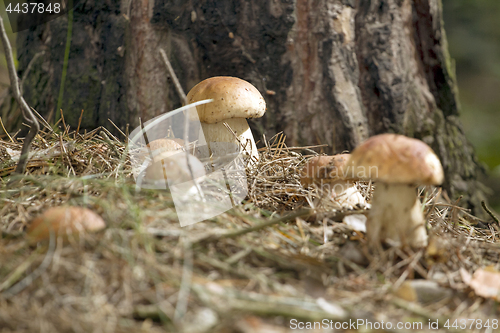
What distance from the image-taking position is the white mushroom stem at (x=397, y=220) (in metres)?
1.45

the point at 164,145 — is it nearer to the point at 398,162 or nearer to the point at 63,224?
the point at 63,224

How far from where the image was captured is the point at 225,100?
219 centimetres

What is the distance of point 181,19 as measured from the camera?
282 cm

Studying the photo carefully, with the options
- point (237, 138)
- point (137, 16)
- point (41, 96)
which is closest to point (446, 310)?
point (237, 138)

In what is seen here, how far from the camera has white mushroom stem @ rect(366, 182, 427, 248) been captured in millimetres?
1446

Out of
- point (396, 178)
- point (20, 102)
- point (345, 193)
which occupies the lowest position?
point (345, 193)

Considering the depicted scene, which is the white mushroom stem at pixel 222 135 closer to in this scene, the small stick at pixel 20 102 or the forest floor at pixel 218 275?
the forest floor at pixel 218 275

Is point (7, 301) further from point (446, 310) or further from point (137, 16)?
point (137, 16)

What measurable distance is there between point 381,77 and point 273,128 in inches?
37.4

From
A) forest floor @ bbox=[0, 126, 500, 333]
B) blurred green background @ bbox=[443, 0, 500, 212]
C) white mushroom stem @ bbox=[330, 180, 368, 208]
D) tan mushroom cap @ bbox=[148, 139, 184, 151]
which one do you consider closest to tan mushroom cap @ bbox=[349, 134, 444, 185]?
forest floor @ bbox=[0, 126, 500, 333]

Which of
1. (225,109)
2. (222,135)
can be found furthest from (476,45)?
(225,109)

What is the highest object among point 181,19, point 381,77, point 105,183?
point 181,19

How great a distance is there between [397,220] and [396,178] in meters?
0.24

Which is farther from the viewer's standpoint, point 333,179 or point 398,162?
point 333,179
